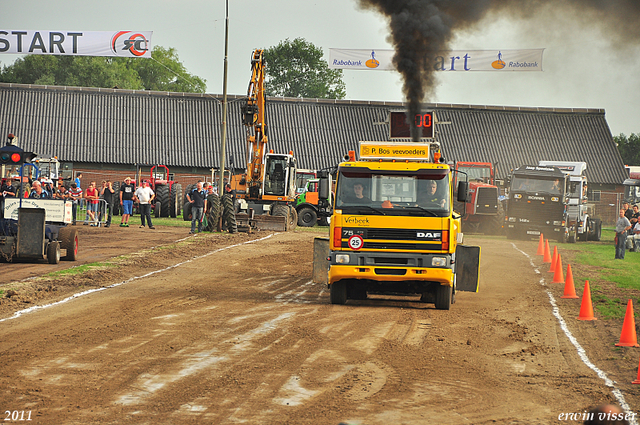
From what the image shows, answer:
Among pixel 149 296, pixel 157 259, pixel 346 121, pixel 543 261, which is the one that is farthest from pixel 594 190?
pixel 149 296

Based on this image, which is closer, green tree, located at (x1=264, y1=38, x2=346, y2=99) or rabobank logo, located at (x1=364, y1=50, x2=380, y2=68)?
rabobank logo, located at (x1=364, y1=50, x2=380, y2=68)

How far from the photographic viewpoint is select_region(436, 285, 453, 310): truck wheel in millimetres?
12281

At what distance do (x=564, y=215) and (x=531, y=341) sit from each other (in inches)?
939

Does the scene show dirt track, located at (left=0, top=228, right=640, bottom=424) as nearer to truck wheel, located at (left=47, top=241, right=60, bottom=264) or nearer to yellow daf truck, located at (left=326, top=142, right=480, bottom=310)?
yellow daf truck, located at (left=326, top=142, right=480, bottom=310)

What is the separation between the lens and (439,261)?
11.8 m

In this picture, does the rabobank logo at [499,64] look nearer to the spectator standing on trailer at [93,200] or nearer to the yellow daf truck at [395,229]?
the spectator standing on trailer at [93,200]

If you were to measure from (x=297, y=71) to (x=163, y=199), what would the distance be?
5672cm

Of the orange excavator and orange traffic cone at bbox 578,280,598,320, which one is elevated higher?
the orange excavator

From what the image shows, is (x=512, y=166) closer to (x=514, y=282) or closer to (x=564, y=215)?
(x=564, y=215)

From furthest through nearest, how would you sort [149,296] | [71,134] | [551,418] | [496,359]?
[71,134] < [149,296] < [496,359] < [551,418]

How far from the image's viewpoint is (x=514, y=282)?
17234mm

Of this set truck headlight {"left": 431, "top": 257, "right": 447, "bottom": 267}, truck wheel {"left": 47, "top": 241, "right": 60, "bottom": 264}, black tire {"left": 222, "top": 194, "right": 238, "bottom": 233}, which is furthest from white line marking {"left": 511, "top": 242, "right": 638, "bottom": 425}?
black tire {"left": 222, "top": 194, "right": 238, "bottom": 233}

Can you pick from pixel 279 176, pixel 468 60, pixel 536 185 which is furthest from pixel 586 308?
pixel 468 60

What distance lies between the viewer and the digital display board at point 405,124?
2052cm
